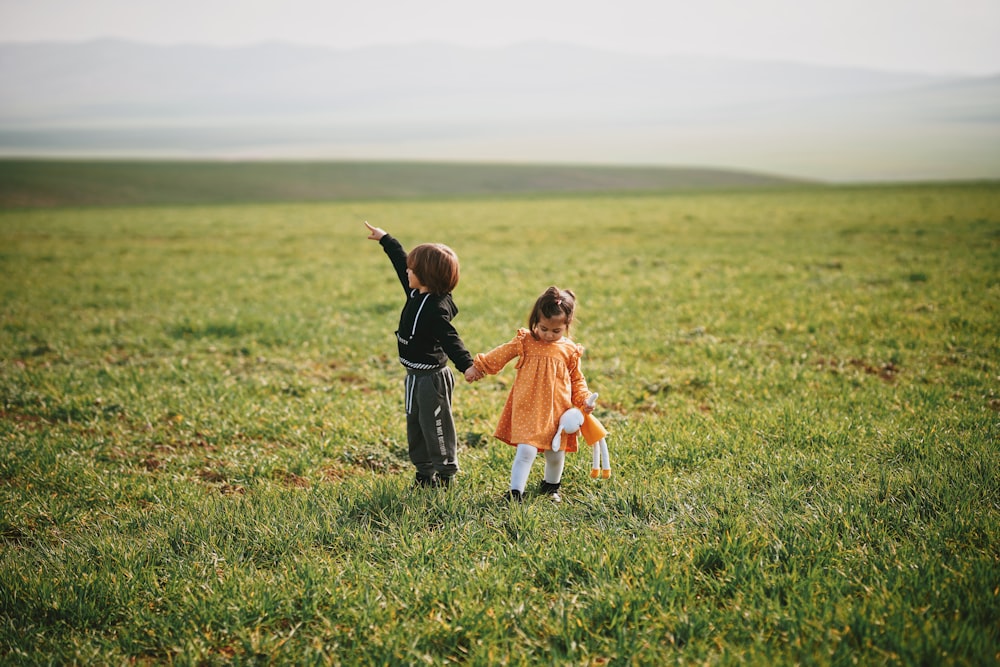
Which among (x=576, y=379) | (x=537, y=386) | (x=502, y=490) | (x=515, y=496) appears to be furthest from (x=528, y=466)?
(x=576, y=379)

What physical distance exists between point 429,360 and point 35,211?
51295mm

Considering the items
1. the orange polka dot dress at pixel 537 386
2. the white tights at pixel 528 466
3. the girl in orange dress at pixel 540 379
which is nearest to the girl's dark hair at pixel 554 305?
the girl in orange dress at pixel 540 379

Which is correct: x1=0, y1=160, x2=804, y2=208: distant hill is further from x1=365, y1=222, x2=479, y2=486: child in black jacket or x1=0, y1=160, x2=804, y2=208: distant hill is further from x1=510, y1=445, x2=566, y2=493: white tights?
x1=510, y1=445, x2=566, y2=493: white tights

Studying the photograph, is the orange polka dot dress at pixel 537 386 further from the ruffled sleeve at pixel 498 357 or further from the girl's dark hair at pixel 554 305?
the girl's dark hair at pixel 554 305

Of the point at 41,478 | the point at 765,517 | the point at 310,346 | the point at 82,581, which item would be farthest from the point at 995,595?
the point at 310,346

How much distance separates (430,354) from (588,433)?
1.34 m

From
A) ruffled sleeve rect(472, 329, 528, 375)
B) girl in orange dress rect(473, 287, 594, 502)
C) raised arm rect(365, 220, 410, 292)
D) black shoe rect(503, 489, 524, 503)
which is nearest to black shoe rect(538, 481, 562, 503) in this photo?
girl in orange dress rect(473, 287, 594, 502)

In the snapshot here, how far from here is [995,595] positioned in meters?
3.52

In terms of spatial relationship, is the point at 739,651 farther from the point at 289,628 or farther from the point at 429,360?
the point at 429,360

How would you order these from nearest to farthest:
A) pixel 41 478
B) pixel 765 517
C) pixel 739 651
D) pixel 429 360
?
1. pixel 739 651
2. pixel 765 517
3. pixel 429 360
4. pixel 41 478

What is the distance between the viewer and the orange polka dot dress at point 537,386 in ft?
16.1

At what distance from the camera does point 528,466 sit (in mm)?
5012

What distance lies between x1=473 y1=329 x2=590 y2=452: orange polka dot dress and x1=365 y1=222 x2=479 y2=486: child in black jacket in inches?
12.3

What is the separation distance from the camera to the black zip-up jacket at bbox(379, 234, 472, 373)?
4965 millimetres
